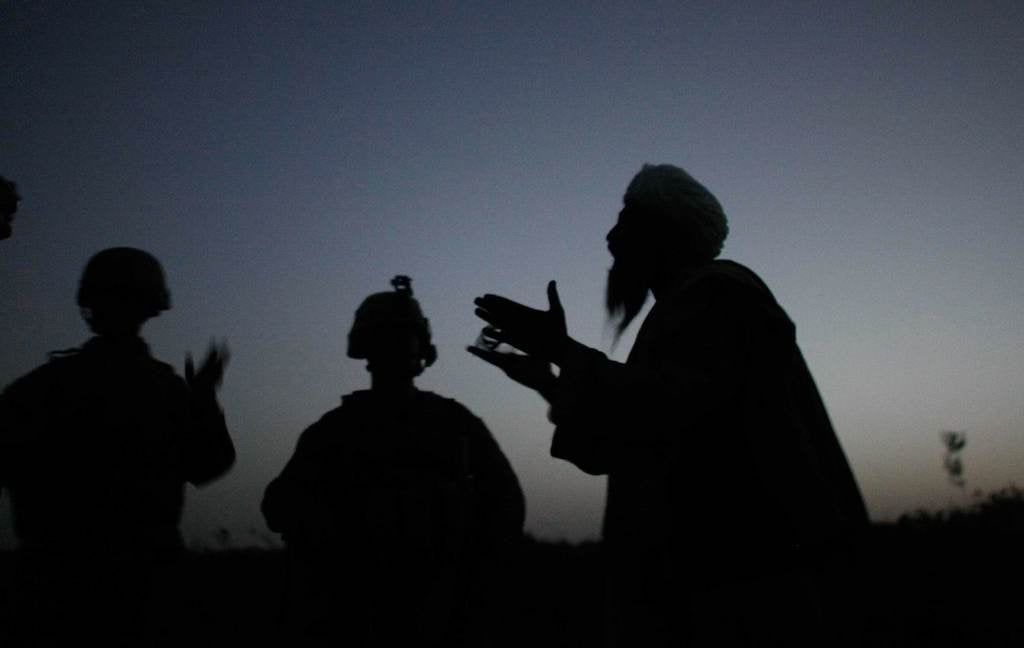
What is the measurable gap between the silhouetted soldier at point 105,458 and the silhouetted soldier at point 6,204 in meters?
0.38

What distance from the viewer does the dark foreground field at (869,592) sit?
23.7 feet

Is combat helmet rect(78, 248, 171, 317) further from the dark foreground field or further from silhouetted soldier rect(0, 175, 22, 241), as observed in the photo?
the dark foreground field

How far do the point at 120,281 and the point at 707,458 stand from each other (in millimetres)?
2812

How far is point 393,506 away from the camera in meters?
3.89

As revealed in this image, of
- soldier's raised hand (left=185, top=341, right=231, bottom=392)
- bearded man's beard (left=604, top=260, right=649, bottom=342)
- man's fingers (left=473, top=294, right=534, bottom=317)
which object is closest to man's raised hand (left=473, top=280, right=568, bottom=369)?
man's fingers (left=473, top=294, right=534, bottom=317)

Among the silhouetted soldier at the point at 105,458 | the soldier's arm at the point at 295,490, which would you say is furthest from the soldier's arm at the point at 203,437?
→ the soldier's arm at the point at 295,490

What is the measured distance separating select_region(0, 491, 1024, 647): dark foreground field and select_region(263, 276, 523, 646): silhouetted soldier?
1764 millimetres

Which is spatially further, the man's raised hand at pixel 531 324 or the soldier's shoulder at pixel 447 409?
the soldier's shoulder at pixel 447 409

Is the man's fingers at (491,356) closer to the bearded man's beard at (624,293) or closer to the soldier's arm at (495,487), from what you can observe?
the bearded man's beard at (624,293)

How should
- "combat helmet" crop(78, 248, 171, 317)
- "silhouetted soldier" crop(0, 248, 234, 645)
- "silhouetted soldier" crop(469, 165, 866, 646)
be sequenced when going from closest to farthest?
"silhouetted soldier" crop(469, 165, 866, 646), "silhouetted soldier" crop(0, 248, 234, 645), "combat helmet" crop(78, 248, 171, 317)

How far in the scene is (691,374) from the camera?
212 cm

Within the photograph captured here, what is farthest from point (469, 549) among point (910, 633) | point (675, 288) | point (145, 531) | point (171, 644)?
point (910, 633)

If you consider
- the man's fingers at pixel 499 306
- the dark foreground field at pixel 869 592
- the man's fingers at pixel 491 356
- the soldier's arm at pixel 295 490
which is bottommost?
the dark foreground field at pixel 869 592

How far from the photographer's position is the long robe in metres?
2.03
